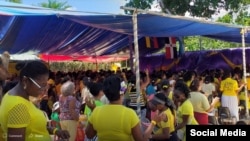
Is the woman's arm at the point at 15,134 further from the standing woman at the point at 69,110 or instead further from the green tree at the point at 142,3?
the green tree at the point at 142,3

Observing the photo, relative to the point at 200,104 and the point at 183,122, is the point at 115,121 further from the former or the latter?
the point at 200,104

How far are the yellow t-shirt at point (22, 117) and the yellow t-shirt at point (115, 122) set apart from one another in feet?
2.47

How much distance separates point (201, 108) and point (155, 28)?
358 centimetres

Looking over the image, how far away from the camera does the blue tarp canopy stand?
7.15m

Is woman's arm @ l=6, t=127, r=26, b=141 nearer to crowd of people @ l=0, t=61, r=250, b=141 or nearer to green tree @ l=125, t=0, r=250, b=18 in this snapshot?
crowd of people @ l=0, t=61, r=250, b=141

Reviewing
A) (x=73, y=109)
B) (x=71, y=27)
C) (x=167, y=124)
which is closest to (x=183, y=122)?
(x=167, y=124)

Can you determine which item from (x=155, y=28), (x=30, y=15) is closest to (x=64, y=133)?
(x=30, y=15)

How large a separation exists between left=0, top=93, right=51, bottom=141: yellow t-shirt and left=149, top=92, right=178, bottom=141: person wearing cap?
183cm

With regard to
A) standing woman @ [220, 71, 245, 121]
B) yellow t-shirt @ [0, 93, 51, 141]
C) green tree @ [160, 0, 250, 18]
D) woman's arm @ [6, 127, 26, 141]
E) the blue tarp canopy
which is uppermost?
green tree @ [160, 0, 250, 18]

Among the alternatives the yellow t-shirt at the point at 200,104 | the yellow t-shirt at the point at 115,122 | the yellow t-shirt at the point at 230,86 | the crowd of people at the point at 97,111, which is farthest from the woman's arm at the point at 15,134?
the yellow t-shirt at the point at 230,86

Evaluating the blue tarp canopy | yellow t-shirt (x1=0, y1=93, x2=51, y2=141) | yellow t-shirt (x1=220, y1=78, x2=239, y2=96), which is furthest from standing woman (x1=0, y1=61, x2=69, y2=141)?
yellow t-shirt (x1=220, y1=78, x2=239, y2=96)

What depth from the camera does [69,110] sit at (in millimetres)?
5809

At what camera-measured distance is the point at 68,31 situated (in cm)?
963

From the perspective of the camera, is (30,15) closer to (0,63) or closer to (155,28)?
(155,28)
